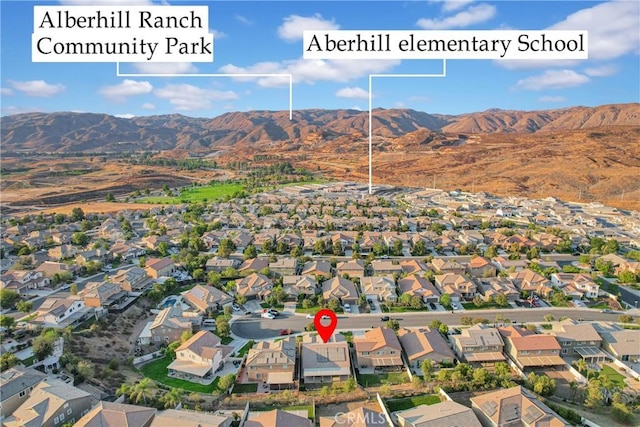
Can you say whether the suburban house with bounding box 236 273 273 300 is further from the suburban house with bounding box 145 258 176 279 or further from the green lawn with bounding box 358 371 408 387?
the green lawn with bounding box 358 371 408 387

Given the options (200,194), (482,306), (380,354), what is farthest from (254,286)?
(200,194)

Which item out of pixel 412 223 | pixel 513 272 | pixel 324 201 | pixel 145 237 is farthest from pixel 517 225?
pixel 145 237

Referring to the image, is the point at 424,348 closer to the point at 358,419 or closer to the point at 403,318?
the point at 403,318

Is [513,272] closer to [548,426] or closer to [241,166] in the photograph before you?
[548,426]

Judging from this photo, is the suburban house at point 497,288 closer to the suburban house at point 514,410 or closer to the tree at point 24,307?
the suburban house at point 514,410

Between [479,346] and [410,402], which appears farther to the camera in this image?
[479,346]

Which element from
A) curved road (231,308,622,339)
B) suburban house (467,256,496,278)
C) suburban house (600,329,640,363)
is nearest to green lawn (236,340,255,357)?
curved road (231,308,622,339)
